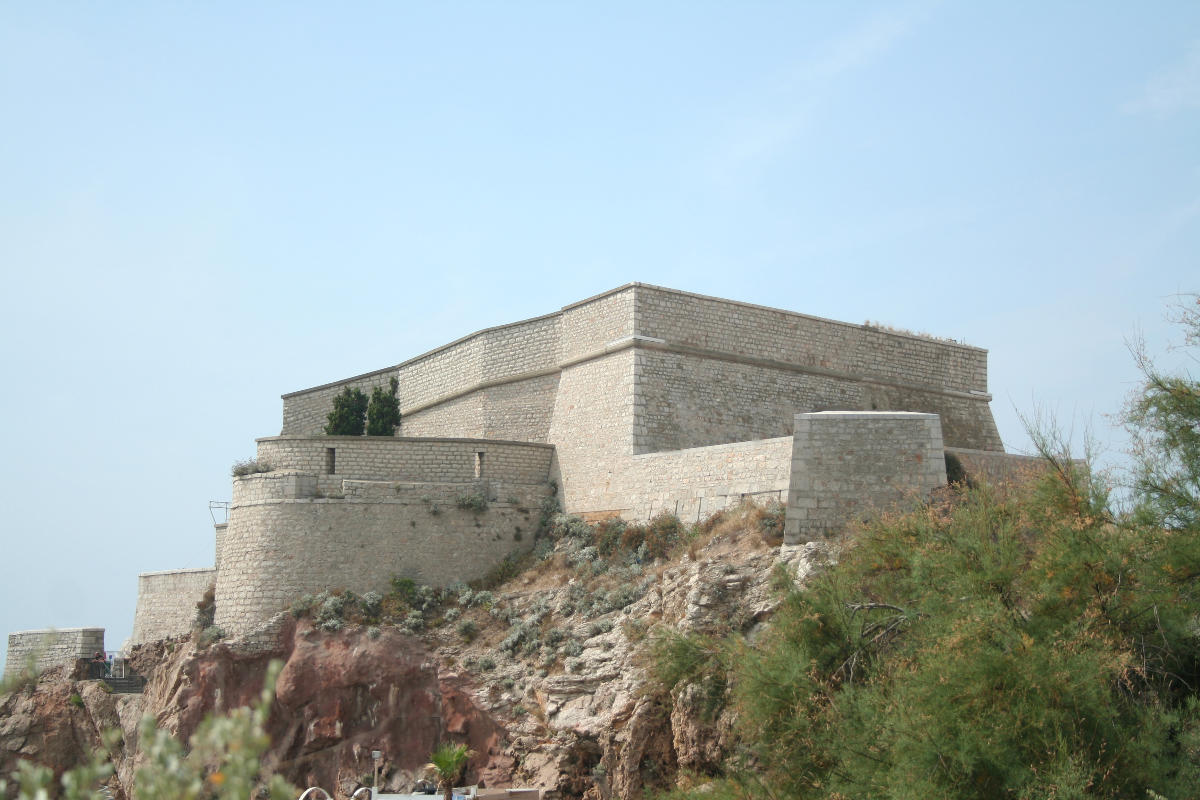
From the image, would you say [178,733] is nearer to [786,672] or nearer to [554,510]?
[554,510]

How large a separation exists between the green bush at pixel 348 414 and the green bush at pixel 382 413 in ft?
0.75

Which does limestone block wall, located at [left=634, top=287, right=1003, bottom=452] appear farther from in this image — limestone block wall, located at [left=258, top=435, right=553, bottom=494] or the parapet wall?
limestone block wall, located at [left=258, top=435, right=553, bottom=494]

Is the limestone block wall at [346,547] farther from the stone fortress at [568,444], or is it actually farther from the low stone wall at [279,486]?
the low stone wall at [279,486]

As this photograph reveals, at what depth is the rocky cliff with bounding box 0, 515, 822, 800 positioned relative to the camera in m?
16.2

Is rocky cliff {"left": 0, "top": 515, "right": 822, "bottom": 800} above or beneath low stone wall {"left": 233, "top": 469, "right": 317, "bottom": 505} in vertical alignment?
beneath

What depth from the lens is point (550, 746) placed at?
17.4 meters

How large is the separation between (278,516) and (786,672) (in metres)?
10.9

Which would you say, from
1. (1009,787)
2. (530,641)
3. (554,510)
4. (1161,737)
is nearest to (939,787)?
(1009,787)

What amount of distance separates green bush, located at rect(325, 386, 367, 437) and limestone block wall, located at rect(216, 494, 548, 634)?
4.76 metres

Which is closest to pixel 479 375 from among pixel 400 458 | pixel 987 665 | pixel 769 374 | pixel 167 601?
pixel 400 458

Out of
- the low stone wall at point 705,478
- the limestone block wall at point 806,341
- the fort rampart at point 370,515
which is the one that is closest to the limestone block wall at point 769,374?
the limestone block wall at point 806,341

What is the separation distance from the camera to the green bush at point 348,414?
26.3m

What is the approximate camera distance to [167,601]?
2677 cm

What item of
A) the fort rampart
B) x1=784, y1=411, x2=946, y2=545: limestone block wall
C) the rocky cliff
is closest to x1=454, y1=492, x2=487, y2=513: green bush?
the fort rampart
